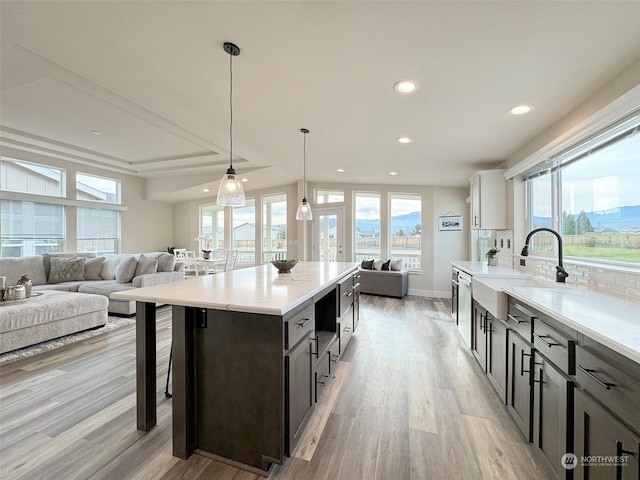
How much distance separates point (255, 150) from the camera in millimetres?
4422

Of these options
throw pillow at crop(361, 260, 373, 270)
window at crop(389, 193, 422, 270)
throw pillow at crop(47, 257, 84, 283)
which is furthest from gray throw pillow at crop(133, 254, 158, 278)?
window at crop(389, 193, 422, 270)

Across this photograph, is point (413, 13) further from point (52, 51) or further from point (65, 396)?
point (65, 396)

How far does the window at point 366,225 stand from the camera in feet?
22.1

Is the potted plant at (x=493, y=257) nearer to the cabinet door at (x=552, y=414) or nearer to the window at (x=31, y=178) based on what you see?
the cabinet door at (x=552, y=414)

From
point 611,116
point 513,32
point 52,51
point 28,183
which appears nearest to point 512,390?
point 611,116

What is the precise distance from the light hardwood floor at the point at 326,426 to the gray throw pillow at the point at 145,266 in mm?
1782

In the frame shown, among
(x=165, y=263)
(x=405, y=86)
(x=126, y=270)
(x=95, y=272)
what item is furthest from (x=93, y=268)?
(x=405, y=86)

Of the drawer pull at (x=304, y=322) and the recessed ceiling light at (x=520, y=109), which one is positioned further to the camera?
the recessed ceiling light at (x=520, y=109)

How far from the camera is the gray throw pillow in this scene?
4707 mm

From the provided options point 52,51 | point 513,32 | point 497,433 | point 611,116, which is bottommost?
point 497,433

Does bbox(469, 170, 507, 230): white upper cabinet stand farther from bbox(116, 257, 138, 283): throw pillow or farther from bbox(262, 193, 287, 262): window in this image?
bbox(116, 257, 138, 283): throw pillow

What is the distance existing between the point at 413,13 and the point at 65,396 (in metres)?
3.51

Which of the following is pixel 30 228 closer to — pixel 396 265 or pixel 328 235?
pixel 328 235

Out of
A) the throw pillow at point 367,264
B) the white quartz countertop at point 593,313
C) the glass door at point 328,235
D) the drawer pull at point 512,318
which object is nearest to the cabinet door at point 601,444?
the white quartz countertop at point 593,313
